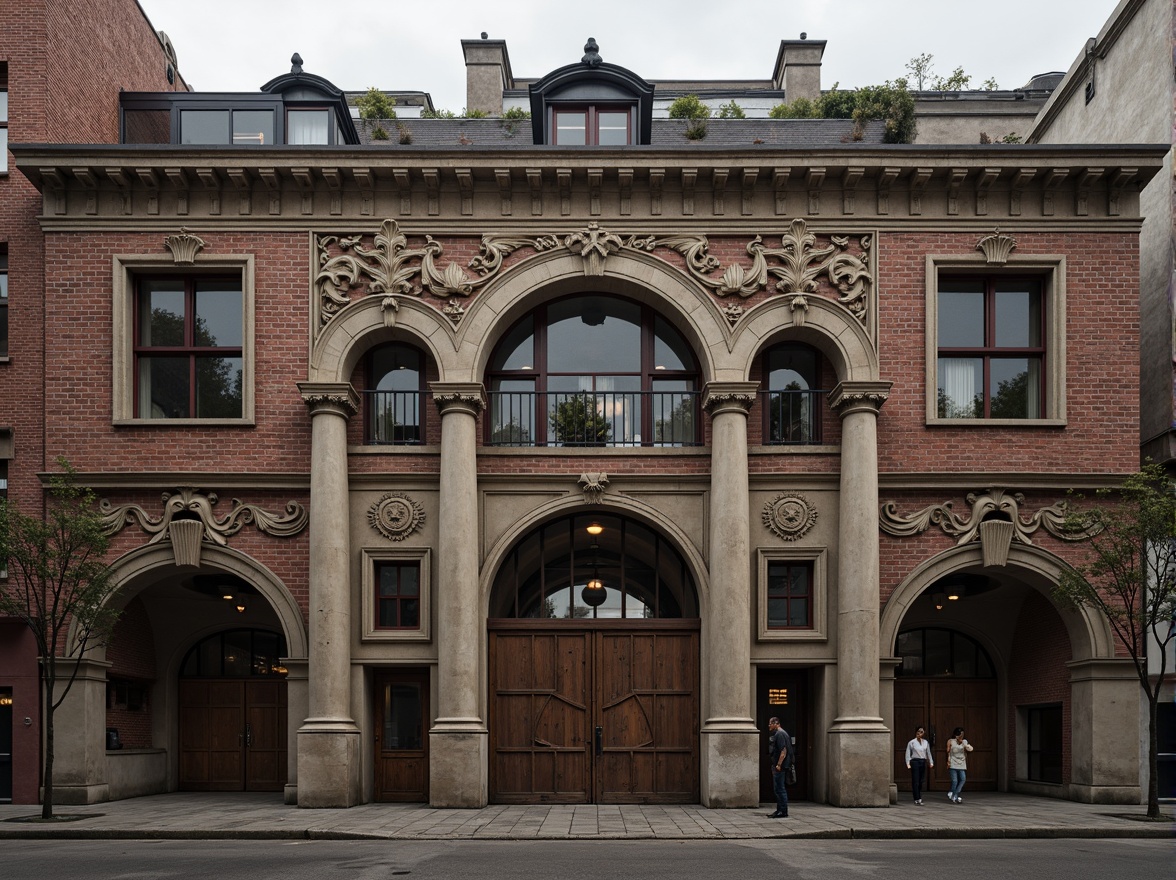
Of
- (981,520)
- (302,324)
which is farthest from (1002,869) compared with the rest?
(302,324)

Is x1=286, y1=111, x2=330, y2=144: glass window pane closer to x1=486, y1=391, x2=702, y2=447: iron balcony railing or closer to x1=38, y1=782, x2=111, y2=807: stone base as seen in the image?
x1=486, y1=391, x2=702, y2=447: iron balcony railing

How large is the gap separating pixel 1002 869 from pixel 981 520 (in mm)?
8896

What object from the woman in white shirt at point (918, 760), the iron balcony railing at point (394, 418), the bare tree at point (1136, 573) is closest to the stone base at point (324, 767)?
the iron balcony railing at point (394, 418)

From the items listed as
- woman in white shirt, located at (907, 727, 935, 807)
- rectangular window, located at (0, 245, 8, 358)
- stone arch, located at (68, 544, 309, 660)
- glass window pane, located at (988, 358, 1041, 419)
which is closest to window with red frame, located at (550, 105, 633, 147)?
glass window pane, located at (988, 358, 1041, 419)

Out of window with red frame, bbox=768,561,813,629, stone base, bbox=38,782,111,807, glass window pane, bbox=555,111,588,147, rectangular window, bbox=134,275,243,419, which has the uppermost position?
glass window pane, bbox=555,111,588,147

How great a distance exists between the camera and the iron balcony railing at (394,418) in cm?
2202

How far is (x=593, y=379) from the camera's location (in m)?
22.3

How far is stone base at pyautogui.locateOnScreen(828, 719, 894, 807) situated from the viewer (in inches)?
782

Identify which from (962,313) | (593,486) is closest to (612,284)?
(593,486)

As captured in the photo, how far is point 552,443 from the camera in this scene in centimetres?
2209

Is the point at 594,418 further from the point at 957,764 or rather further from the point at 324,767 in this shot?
the point at 957,764

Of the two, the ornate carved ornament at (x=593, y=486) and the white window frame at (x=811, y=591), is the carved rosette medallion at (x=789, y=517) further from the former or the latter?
the ornate carved ornament at (x=593, y=486)

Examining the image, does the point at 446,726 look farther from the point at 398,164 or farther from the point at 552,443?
the point at 398,164

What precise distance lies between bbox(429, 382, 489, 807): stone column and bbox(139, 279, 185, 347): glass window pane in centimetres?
542
